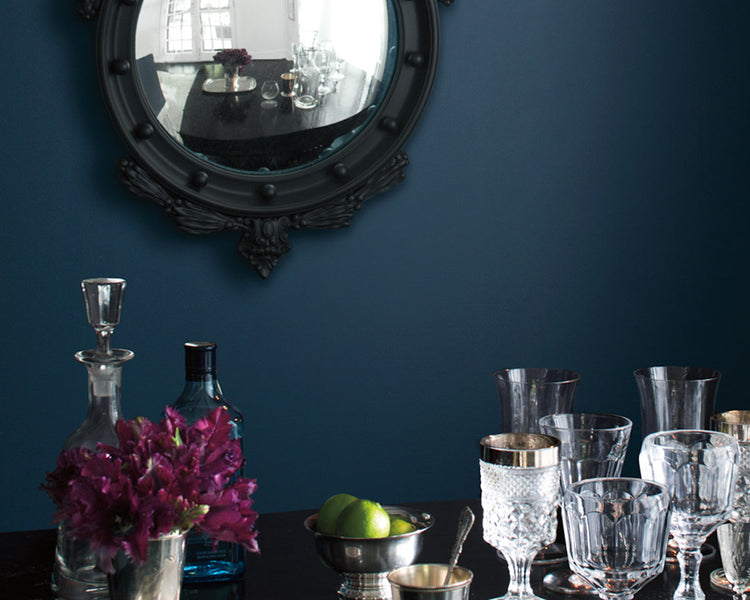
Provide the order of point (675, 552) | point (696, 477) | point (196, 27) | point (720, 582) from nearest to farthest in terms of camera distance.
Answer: point (696, 477), point (720, 582), point (675, 552), point (196, 27)

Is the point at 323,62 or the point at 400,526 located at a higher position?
the point at 323,62

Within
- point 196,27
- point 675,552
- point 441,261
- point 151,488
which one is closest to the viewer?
point 151,488

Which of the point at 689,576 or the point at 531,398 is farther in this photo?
the point at 531,398

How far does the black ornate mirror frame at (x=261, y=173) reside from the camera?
7.34 ft

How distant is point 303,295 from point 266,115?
466 mm

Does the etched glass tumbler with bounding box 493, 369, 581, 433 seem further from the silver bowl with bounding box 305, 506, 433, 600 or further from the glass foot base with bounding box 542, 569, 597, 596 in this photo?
the silver bowl with bounding box 305, 506, 433, 600

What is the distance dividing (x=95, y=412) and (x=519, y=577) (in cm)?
57

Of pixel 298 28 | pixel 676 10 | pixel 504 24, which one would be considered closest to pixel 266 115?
pixel 298 28

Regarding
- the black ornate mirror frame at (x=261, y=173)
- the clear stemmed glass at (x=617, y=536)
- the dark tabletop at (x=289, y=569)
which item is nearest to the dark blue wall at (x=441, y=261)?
the black ornate mirror frame at (x=261, y=173)

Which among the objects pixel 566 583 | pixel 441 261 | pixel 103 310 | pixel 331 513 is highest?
pixel 441 261

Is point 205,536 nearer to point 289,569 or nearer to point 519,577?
point 289,569

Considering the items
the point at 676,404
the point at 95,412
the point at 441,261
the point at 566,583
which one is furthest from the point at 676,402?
the point at 441,261

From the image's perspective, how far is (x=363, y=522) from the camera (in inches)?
44.6

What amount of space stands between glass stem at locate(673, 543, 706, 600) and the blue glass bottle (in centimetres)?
56
